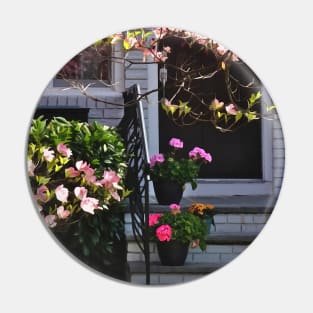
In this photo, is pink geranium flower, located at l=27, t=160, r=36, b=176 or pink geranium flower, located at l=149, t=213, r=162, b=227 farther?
pink geranium flower, located at l=149, t=213, r=162, b=227

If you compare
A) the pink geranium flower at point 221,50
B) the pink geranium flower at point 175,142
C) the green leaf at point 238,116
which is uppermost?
the pink geranium flower at point 221,50

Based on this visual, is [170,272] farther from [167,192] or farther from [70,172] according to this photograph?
[70,172]

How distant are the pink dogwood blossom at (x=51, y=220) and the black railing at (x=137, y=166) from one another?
0.29 m

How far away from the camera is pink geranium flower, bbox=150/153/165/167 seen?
2.83 metres

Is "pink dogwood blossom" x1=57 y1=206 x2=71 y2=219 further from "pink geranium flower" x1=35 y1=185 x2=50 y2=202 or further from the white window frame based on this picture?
the white window frame

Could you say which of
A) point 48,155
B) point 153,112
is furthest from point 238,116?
point 48,155

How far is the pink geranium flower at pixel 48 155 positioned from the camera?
275 centimetres

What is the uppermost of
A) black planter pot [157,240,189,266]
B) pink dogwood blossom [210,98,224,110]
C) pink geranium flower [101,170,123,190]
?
pink dogwood blossom [210,98,224,110]

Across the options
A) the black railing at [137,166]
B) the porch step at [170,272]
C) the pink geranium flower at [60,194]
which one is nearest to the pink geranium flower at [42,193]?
the pink geranium flower at [60,194]

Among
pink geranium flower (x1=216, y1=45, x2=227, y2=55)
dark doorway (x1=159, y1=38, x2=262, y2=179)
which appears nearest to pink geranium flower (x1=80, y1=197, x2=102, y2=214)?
dark doorway (x1=159, y1=38, x2=262, y2=179)

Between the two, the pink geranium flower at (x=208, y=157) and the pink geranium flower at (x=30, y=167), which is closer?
the pink geranium flower at (x=30, y=167)

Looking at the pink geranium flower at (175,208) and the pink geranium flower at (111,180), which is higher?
the pink geranium flower at (111,180)

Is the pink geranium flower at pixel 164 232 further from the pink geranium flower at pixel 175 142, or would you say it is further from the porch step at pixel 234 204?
the pink geranium flower at pixel 175 142

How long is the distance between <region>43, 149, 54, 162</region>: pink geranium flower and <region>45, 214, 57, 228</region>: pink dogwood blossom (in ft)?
0.70
